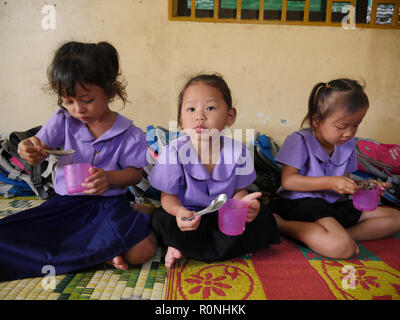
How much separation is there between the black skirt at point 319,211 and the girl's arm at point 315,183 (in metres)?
0.06

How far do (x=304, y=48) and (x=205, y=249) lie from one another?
58.7 inches

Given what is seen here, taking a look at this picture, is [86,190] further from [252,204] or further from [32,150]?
[252,204]

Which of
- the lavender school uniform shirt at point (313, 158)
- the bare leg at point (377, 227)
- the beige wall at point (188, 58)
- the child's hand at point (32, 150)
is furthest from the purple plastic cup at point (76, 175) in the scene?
the beige wall at point (188, 58)

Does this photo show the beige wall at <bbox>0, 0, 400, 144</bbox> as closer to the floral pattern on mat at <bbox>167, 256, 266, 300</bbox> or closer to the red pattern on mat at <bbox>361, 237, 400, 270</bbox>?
the red pattern on mat at <bbox>361, 237, 400, 270</bbox>

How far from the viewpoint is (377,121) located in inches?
77.1

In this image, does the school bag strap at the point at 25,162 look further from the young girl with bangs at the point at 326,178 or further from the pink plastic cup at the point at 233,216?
the young girl with bangs at the point at 326,178

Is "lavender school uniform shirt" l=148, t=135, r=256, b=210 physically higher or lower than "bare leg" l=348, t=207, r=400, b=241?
higher

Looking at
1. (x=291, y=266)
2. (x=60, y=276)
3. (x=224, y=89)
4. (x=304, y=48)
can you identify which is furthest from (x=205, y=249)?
(x=304, y=48)

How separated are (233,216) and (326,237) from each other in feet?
1.27

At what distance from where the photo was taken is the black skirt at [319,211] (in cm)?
109

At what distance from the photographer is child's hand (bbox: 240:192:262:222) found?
849mm

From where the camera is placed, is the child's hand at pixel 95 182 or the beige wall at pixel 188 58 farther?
the beige wall at pixel 188 58

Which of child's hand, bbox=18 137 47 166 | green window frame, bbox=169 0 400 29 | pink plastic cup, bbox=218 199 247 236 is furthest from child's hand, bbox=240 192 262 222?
green window frame, bbox=169 0 400 29
